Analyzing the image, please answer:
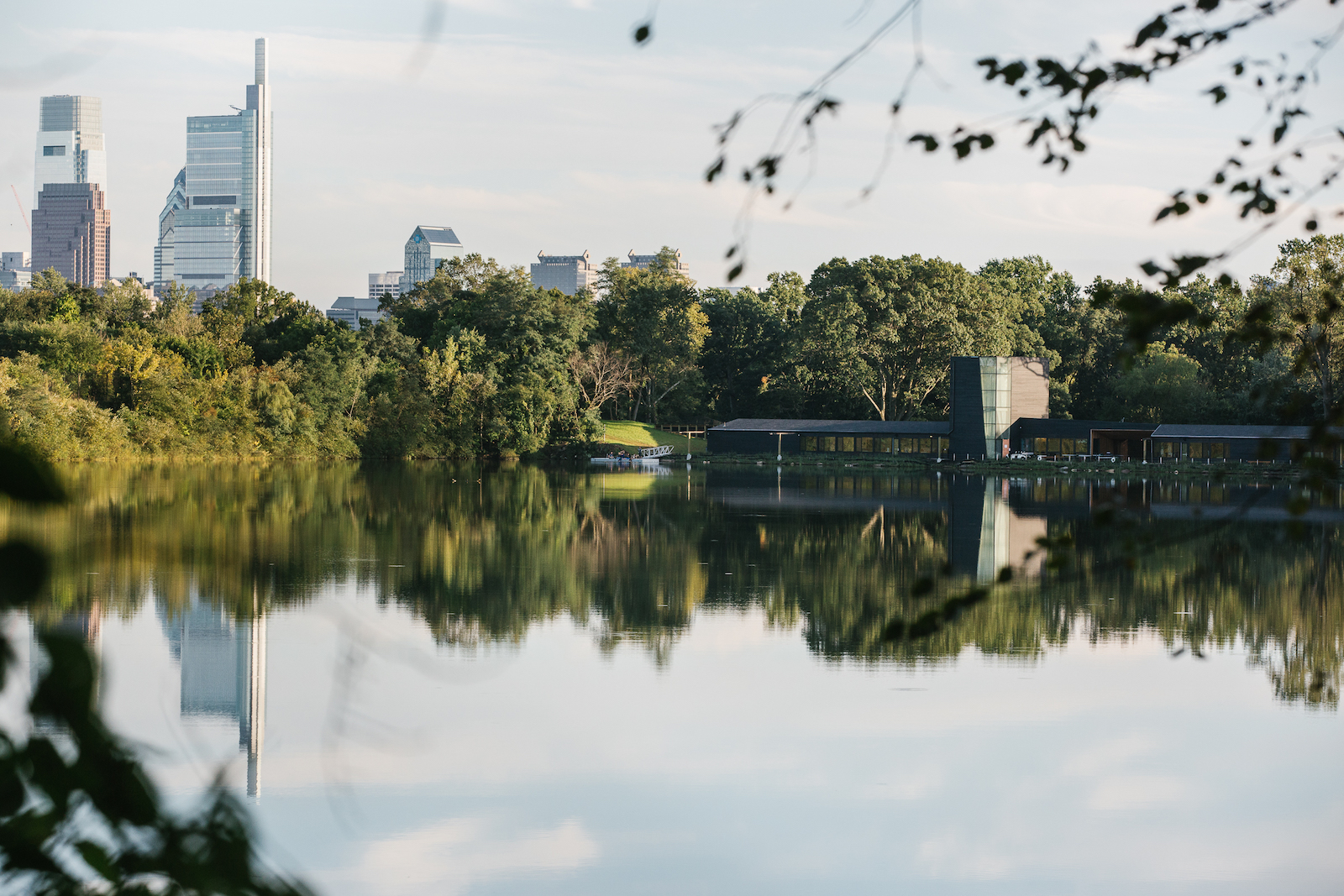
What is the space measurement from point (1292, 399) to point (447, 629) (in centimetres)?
1301

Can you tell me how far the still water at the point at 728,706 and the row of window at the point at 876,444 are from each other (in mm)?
44604

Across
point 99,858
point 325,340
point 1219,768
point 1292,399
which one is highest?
point 325,340

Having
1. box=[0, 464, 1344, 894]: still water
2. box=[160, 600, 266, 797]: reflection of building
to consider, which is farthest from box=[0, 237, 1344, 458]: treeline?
box=[160, 600, 266, 797]: reflection of building

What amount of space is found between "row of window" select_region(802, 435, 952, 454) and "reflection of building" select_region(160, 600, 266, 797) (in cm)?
5661

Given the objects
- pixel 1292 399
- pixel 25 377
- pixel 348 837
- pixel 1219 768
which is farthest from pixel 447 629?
pixel 25 377

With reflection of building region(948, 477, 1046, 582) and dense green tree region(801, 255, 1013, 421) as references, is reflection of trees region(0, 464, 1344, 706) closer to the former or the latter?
reflection of building region(948, 477, 1046, 582)

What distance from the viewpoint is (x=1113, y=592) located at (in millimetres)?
20078

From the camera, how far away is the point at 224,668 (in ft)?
43.5

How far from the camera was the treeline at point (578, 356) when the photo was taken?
55.7 meters

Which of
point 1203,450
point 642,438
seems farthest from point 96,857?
point 642,438

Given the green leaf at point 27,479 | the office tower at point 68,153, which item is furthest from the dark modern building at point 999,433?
the green leaf at point 27,479

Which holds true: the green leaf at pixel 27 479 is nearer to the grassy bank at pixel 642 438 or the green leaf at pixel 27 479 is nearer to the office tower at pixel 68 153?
the office tower at pixel 68 153

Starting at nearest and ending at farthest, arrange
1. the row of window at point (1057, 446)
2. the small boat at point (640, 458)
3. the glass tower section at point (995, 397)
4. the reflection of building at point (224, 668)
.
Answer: the reflection of building at point (224, 668)
the glass tower section at point (995, 397)
the row of window at point (1057, 446)
the small boat at point (640, 458)

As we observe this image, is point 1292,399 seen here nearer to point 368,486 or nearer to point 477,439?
point 368,486
